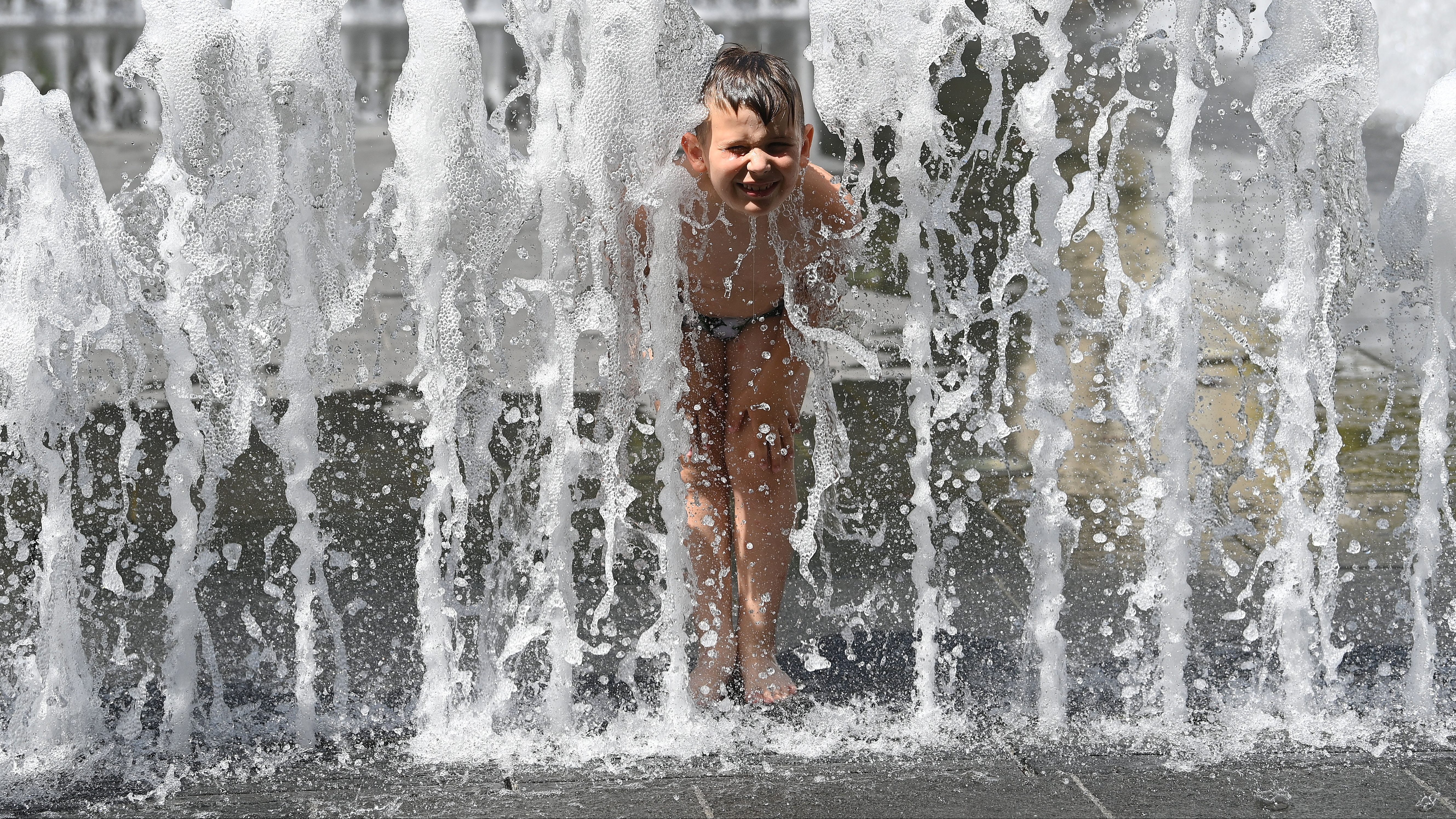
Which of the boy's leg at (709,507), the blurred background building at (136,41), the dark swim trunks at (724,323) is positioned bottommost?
the boy's leg at (709,507)

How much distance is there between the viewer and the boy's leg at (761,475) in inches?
118

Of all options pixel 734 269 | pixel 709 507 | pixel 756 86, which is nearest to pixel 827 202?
pixel 734 269

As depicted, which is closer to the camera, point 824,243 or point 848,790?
point 848,790

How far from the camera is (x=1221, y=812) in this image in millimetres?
2457

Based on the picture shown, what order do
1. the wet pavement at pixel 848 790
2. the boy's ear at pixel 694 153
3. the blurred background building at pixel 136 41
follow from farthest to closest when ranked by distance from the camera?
the blurred background building at pixel 136 41 < the boy's ear at pixel 694 153 < the wet pavement at pixel 848 790

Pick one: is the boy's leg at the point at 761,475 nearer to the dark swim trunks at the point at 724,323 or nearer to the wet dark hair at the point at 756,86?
the dark swim trunks at the point at 724,323

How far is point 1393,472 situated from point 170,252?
10.3ft

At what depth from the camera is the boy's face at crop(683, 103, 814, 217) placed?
274 cm

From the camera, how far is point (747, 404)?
300 centimetres

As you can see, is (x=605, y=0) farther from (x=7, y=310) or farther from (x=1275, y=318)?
(x=1275, y=318)

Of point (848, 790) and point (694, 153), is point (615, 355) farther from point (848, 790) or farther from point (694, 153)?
point (848, 790)

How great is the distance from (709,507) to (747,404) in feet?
0.70

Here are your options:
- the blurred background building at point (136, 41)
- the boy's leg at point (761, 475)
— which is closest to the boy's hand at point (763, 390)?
the boy's leg at point (761, 475)

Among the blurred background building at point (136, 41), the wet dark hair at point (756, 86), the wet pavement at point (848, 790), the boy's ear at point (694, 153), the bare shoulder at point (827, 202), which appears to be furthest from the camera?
the blurred background building at point (136, 41)
